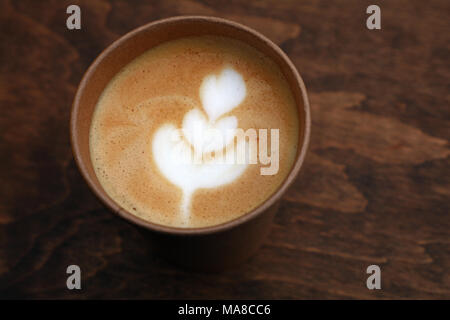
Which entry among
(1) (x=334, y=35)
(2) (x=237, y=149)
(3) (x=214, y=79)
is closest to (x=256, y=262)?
(2) (x=237, y=149)

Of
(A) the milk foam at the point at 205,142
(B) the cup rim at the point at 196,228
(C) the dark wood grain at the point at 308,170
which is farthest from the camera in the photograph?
(C) the dark wood grain at the point at 308,170

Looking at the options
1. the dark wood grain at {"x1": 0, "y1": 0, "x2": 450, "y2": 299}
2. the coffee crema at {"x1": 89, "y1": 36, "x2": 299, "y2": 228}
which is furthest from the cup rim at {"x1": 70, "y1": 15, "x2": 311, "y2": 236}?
the dark wood grain at {"x1": 0, "y1": 0, "x2": 450, "y2": 299}

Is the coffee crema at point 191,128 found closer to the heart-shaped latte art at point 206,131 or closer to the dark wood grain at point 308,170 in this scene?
the heart-shaped latte art at point 206,131

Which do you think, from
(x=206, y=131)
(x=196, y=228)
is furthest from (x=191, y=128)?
(x=196, y=228)

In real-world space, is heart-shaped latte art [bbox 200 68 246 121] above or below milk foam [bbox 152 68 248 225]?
above

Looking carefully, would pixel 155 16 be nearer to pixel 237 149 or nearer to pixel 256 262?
pixel 237 149

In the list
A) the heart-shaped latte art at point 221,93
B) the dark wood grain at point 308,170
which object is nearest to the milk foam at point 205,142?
the heart-shaped latte art at point 221,93

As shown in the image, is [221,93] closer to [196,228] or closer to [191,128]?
[191,128]

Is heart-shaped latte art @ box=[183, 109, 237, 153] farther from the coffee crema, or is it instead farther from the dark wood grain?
the dark wood grain
